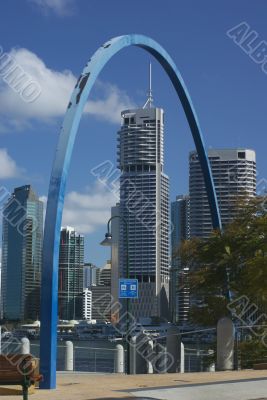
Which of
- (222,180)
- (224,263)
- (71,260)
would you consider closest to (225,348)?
(224,263)

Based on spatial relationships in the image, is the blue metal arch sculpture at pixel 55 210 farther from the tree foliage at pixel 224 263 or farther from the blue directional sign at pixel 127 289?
the blue directional sign at pixel 127 289

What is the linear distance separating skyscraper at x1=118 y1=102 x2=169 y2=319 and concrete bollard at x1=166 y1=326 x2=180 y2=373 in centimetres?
2789

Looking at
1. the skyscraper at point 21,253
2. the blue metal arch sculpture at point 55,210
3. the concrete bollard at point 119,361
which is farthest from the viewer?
the skyscraper at point 21,253

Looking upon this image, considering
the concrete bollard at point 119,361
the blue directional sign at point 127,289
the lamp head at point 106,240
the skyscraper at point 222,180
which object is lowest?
the concrete bollard at point 119,361

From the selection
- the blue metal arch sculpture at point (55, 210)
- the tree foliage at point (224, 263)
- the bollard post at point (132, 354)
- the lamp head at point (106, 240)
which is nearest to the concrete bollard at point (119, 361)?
the bollard post at point (132, 354)

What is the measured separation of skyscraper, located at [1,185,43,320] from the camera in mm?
53438

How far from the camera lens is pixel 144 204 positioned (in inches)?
2192

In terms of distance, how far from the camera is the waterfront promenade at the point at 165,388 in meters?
13.1

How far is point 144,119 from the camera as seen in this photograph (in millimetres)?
64562

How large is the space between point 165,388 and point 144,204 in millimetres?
41669

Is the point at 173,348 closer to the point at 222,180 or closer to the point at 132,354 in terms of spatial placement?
the point at 132,354

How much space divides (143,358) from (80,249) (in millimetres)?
38290

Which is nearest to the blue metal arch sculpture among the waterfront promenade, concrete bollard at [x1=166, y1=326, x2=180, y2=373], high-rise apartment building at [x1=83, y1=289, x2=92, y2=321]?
the waterfront promenade

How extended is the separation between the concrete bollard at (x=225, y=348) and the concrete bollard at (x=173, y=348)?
7.57 ft
